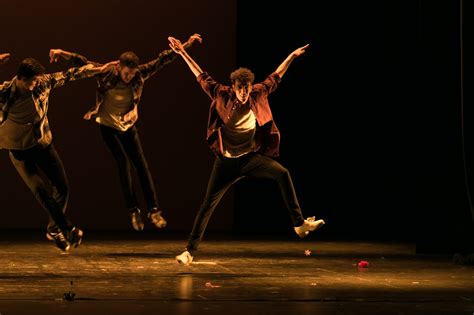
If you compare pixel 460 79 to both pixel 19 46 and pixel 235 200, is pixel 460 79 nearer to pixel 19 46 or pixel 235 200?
pixel 235 200

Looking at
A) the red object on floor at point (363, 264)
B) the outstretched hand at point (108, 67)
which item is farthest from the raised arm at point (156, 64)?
the red object on floor at point (363, 264)

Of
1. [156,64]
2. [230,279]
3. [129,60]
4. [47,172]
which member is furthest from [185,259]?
[129,60]

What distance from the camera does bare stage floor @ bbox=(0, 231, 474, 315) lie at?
23.8ft

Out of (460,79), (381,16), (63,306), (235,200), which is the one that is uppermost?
(381,16)

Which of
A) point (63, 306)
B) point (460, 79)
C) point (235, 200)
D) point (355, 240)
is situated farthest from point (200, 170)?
point (63, 306)

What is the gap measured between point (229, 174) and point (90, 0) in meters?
4.95

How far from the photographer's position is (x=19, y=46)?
1350cm

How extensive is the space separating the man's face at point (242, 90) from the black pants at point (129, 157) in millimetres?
870

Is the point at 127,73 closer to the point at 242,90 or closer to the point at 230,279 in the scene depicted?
the point at 242,90

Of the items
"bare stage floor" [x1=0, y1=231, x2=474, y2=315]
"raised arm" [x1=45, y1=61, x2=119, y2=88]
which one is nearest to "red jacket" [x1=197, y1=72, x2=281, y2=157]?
"raised arm" [x1=45, y1=61, x2=119, y2=88]

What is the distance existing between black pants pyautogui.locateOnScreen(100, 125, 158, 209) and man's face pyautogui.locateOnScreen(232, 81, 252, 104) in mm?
870

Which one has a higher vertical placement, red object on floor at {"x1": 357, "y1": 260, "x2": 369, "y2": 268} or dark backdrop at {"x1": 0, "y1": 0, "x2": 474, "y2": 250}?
dark backdrop at {"x1": 0, "y1": 0, "x2": 474, "y2": 250}

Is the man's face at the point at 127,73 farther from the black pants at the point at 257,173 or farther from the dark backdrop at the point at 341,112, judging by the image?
the dark backdrop at the point at 341,112

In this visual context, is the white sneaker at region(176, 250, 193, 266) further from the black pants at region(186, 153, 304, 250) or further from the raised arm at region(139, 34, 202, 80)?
the raised arm at region(139, 34, 202, 80)
